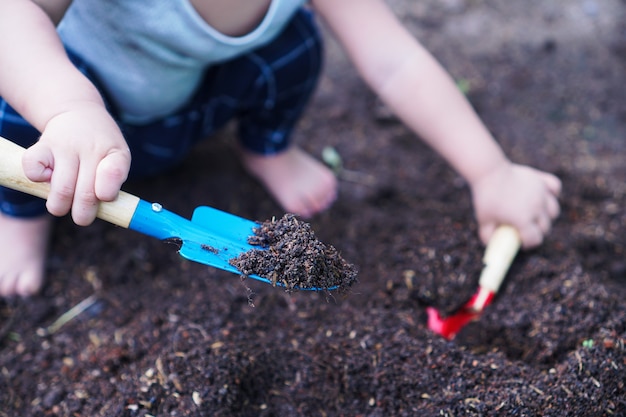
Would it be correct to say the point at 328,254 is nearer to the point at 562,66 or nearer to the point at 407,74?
the point at 407,74

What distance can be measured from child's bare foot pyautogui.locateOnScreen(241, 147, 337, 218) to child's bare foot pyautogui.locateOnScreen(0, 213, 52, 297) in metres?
0.62

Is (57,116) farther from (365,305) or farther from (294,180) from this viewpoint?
(294,180)

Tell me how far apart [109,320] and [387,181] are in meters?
0.91

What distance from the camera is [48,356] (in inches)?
58.1

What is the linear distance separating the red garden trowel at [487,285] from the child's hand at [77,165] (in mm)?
814

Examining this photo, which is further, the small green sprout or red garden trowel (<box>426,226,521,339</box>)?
the small green sprout

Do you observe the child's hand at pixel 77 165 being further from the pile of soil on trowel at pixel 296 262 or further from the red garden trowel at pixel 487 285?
the red garden trowel at pixel 487 285

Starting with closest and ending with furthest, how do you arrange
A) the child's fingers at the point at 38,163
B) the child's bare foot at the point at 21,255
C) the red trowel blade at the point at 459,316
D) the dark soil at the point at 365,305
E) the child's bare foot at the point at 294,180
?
the child's fingers at the point at 38,163, the dark soil at the point at 365,305, the red trowel blade at the point at 459,316, the child's bare foot at the point at 21,255, the child's bare foot at the point at 294,180

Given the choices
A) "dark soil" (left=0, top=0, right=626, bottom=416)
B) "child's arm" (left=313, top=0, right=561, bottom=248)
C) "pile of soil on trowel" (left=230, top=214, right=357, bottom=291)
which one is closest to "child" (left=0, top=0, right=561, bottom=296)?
"child's arm" (left=313, top=0, right=561, bottom=248)

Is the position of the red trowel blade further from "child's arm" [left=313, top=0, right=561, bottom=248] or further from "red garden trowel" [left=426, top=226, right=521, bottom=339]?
"child's arm" [left=313, top=0, right=561, bottom=248]

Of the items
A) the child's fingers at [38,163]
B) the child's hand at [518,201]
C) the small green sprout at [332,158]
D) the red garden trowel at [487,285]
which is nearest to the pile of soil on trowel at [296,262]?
the child's fingers at [38,163]

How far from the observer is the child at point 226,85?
4.43ft

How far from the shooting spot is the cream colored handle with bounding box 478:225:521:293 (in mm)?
1521

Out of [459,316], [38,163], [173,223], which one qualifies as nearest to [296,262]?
[173,223]
